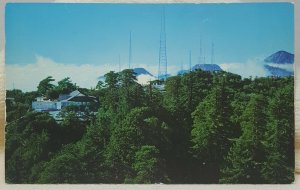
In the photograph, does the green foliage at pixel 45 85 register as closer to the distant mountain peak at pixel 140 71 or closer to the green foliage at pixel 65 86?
the green foliage at pixel 65 86

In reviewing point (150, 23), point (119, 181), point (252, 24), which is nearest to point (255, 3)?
point (252, 24)

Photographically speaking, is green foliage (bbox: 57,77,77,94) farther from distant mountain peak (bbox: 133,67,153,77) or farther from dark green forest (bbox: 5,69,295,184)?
distant mountain peak (bbox: 133,67,153,77)

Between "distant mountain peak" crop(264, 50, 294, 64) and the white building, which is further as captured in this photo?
the white building

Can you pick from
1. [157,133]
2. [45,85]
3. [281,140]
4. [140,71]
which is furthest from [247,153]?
[45,85]

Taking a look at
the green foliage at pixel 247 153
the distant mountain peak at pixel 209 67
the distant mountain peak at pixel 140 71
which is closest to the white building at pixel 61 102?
A: the distant mountain peak at pixel 140 71

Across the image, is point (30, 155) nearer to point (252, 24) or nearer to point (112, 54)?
point (112, 54)

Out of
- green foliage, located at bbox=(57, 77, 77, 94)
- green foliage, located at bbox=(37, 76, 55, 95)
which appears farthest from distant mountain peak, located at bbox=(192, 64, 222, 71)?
green foliage, located at bbox=(37, 76, 55, 95)
